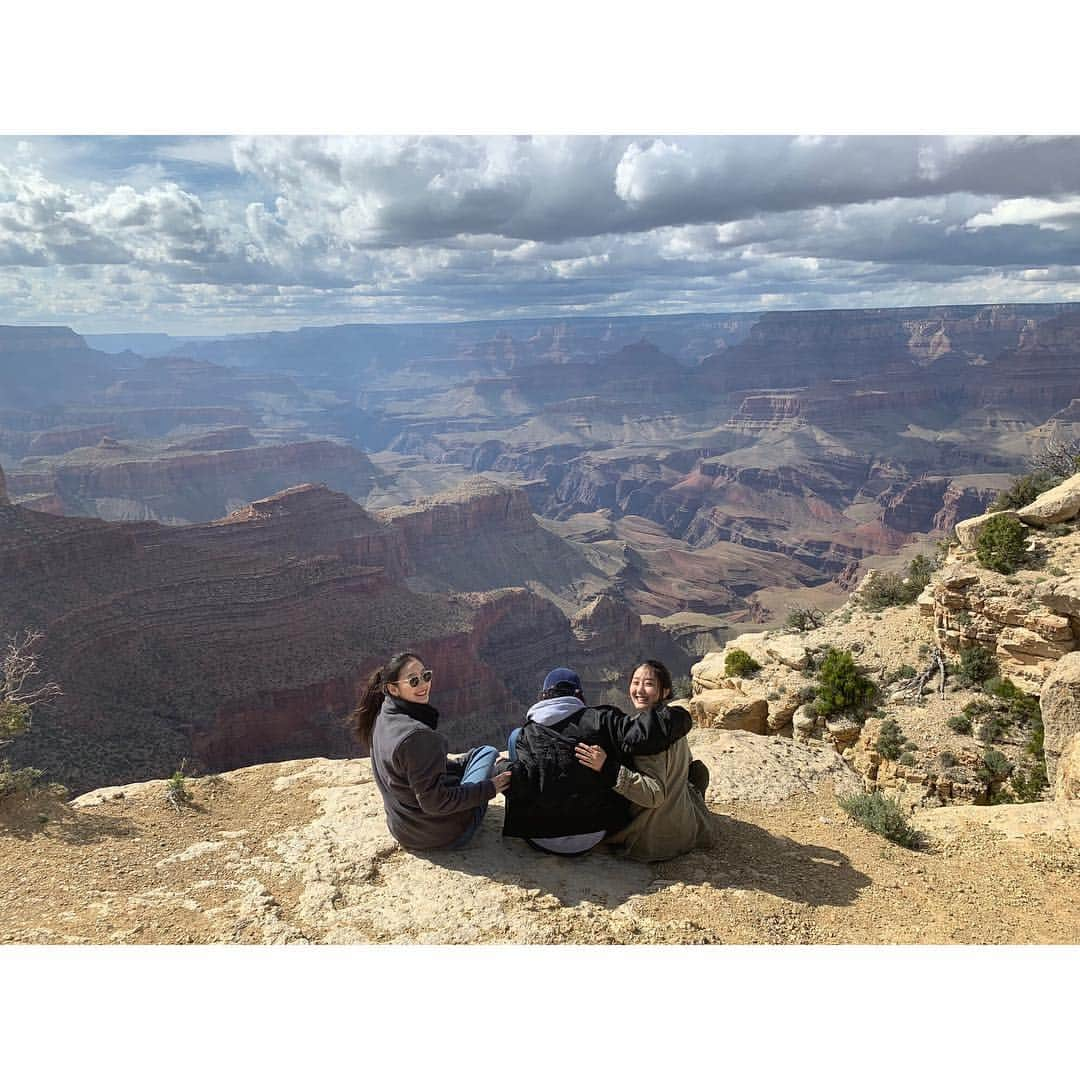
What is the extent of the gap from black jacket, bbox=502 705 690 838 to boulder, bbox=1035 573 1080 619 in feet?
28.5

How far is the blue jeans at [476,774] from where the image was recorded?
5.57 m

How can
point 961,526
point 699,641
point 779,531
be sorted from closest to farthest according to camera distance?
point 961,526 → point 699,641 → point 779,531

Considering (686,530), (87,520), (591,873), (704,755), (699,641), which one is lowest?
(686,530)

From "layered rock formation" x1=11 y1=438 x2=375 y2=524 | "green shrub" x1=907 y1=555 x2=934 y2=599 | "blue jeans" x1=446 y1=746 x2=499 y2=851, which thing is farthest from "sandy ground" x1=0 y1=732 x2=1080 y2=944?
"layered rock formation" x1=11 y1=438 x2=375 y2=524

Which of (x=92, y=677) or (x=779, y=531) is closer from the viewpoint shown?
(x=92, y=677)

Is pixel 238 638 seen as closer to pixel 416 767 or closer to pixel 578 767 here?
pixel 416 767

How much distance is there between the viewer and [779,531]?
10969 centimetres

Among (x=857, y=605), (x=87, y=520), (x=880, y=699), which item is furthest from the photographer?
(x=87, y=520)

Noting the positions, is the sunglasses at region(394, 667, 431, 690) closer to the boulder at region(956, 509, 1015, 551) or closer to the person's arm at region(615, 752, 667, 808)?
the person's arm at region(615, 752, 667, 808)

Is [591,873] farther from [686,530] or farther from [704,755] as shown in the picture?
[686,530]

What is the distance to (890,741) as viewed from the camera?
11.6 meters

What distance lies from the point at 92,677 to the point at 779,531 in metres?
95.5

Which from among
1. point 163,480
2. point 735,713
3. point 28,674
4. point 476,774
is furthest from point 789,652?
point 163,480

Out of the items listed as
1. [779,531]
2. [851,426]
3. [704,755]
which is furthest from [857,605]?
[851,426]
